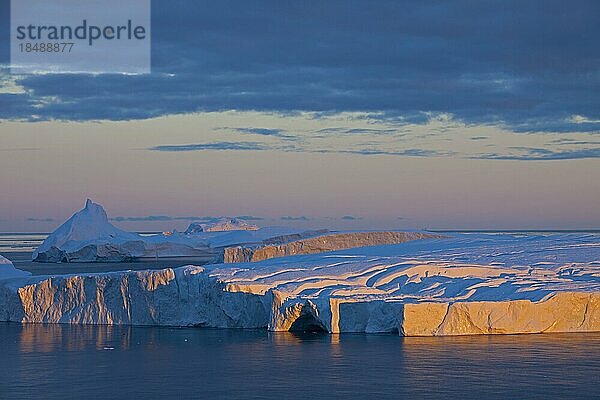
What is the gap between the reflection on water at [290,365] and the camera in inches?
567

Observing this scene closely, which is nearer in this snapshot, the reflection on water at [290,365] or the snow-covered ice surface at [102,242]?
the reflection on water at [290,365]

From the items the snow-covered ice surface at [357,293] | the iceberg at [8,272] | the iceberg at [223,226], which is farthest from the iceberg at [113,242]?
the snow-covered ice surface at [357,293]

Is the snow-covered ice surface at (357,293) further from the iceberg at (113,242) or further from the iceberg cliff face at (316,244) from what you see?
the iceberg at (113,242)

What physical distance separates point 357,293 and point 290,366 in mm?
3991

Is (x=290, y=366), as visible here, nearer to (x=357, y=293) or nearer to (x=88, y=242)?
(x=357, y=293)

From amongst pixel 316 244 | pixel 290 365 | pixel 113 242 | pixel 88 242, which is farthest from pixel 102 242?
pixel 290 365

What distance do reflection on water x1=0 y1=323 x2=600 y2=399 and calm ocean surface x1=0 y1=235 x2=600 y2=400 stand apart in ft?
0.05

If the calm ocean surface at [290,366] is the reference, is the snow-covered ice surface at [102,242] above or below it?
above

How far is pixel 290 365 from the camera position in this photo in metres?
16.4

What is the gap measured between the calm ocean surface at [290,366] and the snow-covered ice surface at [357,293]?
415mm

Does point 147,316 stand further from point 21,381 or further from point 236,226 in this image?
point 236,226

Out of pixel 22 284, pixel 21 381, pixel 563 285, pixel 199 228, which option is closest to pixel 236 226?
pixel 199 228

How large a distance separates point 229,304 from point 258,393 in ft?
22.5

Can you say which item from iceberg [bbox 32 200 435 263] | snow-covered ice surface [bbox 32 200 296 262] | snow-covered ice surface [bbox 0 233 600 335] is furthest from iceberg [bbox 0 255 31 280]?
snow-covered ice surface [bbox 32 200 296 262]
